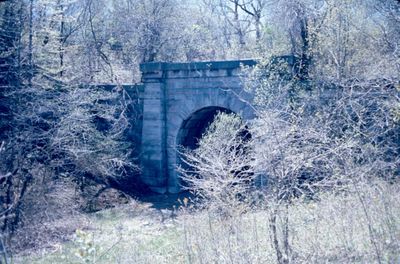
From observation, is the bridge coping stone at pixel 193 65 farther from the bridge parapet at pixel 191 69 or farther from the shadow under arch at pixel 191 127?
the shadow under arch at pixel 191 127

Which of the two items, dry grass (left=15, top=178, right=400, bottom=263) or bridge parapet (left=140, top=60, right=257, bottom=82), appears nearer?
dry grass (left=15, top=178, right=400, bottom=263)

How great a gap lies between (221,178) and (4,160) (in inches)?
203

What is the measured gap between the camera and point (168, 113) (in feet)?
47.1

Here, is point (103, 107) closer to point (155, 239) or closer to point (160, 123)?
point (160, 123)

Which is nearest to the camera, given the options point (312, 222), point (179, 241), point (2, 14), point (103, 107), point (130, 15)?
point (312, 222)

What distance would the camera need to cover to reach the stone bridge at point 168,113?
543 inches

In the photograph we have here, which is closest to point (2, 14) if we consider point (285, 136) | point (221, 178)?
point (221, 178)

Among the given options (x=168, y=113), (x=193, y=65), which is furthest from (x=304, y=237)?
(x=168, y=113)

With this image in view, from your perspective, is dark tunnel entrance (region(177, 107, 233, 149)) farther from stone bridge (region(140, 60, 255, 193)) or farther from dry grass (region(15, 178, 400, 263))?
dry grass (region(15, 178, 400, 263))

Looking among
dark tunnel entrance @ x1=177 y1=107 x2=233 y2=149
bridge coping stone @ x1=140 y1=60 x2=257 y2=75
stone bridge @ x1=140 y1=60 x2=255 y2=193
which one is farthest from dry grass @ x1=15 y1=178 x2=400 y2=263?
dark tunnel entrance @ x1=177 y1=107 x2=233 y2=149

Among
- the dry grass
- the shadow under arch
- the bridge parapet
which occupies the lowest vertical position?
the dry grass

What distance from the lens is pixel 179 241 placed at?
9.31 meters

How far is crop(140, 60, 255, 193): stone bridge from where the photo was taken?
45.2 feet

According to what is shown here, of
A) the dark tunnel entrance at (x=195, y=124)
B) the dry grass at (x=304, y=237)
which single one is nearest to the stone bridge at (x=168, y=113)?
the dark tunnel entrance at (x=195, y=124)
